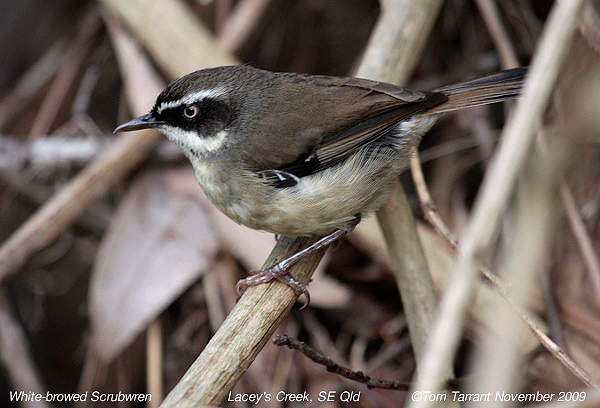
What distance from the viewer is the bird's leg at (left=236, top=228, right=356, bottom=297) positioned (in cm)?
275

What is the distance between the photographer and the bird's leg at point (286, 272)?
275cm

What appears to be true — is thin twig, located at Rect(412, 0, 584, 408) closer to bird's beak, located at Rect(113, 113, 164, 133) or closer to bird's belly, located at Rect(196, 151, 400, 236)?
bird's belly, located at Rect(196, 151, 400, 236)

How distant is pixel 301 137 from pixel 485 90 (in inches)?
34.7

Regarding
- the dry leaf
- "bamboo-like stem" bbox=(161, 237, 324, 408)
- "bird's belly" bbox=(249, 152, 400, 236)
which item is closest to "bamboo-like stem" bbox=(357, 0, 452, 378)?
"bird's belly" bbox=(249, 152, 400, 236)

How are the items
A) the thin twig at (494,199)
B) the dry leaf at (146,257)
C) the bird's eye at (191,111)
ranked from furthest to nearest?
the dry leaf at (146,257), the bird's eye at (191,111), the thin twig at (494,199)

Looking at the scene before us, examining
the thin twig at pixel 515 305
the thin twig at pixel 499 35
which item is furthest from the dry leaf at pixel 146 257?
the thin twig at pixel 499 35

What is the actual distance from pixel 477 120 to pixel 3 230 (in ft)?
10.8

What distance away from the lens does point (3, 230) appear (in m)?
4.79

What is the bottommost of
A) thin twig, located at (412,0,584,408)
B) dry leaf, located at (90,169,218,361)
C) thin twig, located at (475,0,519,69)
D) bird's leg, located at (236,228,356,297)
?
thin twig, located at (475,0,519,69)

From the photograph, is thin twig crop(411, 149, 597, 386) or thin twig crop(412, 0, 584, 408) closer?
thin twig crop(412, 0, 584, 408)

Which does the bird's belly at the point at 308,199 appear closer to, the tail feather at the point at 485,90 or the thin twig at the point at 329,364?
the tail feather at the point at 485,90

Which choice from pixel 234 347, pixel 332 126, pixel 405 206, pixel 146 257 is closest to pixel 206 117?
pixel 332 126

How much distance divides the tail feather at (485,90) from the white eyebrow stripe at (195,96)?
0.98 m

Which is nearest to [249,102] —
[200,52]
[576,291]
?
[200,52]
